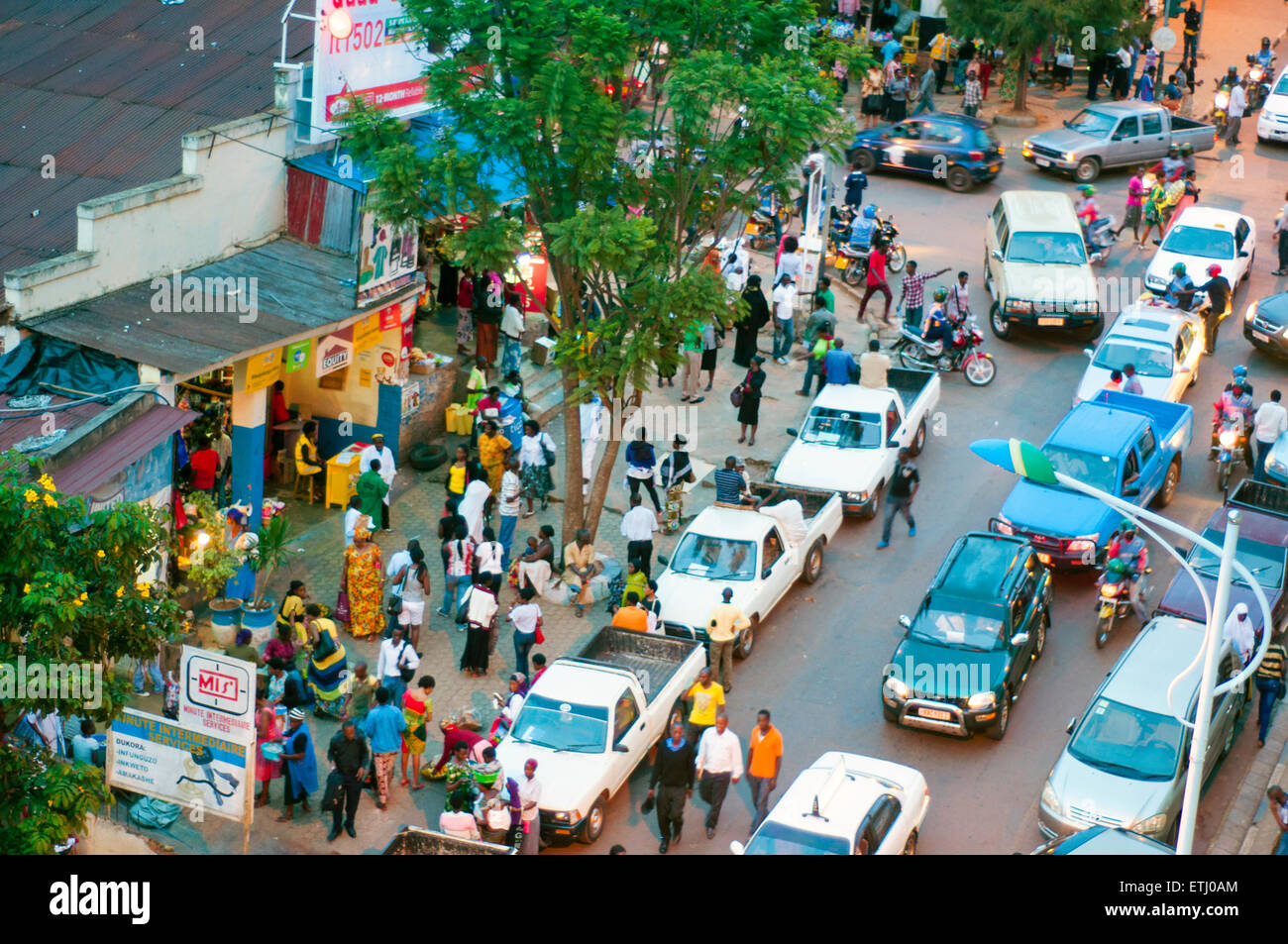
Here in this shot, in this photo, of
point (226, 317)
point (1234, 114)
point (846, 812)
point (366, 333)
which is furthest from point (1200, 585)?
point (1234, 114)

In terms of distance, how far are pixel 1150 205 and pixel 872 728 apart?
59.4ft

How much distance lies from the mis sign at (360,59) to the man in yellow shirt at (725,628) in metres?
8.38

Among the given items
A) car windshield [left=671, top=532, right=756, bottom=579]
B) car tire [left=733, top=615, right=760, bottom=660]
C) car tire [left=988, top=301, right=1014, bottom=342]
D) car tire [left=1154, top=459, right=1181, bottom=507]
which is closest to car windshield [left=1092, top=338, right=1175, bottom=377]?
car tire [left=1154, top=459, right=1181, bottom=507]

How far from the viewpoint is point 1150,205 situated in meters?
33.3

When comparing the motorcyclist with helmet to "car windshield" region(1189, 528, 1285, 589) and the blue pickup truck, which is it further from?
"car windshield" region(1189, 528, 1285, 589)

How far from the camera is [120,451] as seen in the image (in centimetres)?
1812

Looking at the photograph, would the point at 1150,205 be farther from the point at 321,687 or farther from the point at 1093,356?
the point at 321,687

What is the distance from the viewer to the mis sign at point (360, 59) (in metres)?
21.8

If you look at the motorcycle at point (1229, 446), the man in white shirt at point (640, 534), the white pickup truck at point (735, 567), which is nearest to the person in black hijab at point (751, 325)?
the white pickup truck at point (735, 567)

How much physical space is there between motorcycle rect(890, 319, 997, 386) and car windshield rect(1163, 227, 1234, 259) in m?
4.91

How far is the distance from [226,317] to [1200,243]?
1847cm

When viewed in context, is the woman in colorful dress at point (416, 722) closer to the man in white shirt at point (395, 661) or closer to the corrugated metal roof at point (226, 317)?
the man in white shirt at point (395, 661)

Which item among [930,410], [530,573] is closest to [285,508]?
[530,573]

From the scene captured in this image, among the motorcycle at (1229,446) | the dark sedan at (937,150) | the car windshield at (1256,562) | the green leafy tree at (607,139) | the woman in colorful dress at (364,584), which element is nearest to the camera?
the green leafy tree at (607,139)
